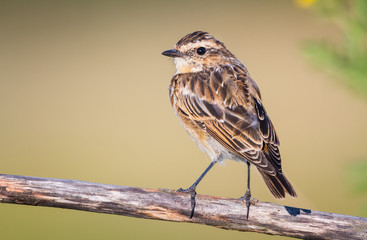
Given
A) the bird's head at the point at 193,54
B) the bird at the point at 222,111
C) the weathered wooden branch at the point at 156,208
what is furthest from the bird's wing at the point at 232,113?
the weathered wooden branch at the point at 156,208

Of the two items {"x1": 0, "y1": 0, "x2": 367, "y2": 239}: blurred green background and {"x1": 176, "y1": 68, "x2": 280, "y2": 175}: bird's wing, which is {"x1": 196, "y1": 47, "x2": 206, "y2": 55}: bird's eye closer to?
{"x1": 176, "y1": 68, "x2": 280, "y2": 175}: bird's wing

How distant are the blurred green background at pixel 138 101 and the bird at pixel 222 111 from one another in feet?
11.9

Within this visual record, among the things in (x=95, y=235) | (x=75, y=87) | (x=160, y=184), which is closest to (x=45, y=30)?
(x=75, y=87)

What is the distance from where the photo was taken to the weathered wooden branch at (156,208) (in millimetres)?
4086

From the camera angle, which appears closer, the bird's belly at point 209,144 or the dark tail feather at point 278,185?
the dark tail feather at point 278,185

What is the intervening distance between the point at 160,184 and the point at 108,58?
561 cm

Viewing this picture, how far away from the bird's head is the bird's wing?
0.17m

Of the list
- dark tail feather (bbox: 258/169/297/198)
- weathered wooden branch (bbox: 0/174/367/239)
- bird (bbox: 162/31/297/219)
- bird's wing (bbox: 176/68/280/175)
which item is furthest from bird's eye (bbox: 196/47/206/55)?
weathered wooden branch (bbox: 0/174/367/239)

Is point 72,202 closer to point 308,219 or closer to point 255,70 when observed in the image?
point 308,219

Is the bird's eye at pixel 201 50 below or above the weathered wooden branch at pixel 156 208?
above

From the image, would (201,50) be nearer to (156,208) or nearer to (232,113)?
(232,113)

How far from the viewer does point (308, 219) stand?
4.13 meters

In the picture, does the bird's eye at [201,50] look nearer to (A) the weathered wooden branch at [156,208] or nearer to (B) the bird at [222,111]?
(B) the bird at [222,111]

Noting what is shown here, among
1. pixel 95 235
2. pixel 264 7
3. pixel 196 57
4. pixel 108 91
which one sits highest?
pixel 264 7
